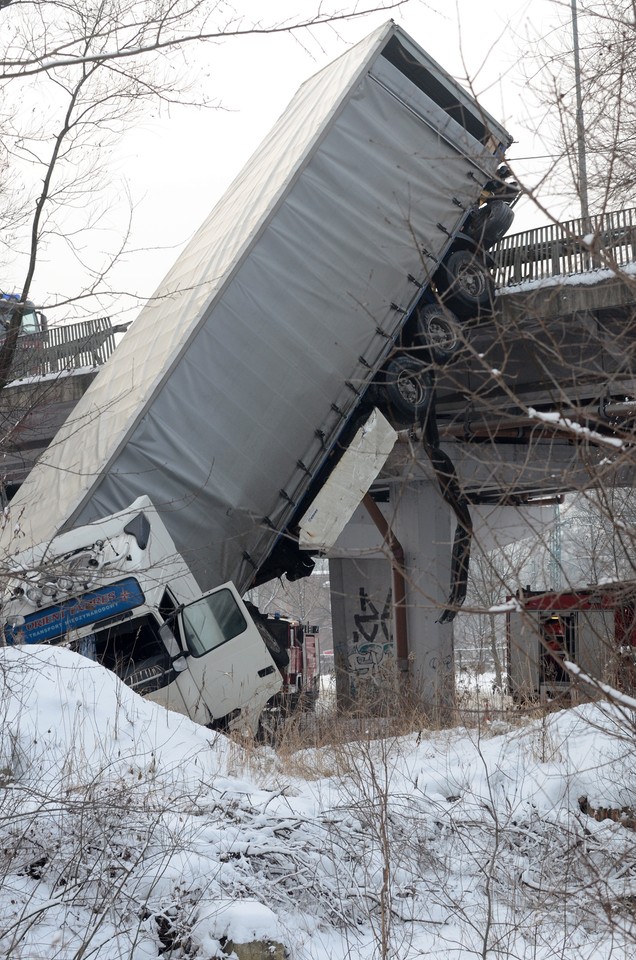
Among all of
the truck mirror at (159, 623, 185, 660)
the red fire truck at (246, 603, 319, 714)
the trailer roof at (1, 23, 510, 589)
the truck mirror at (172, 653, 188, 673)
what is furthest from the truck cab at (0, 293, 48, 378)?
the red fire truck at (246, 603, 319, 714)

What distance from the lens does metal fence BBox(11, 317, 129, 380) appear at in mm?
10527

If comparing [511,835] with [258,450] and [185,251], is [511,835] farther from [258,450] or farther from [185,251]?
[185,251]

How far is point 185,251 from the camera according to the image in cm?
1343

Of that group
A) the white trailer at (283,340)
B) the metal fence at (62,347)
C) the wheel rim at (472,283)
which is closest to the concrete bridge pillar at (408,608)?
the white trailer at (283,340)

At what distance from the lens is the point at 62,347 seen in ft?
53.1

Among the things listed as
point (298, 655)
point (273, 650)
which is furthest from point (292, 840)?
point (298, 655)

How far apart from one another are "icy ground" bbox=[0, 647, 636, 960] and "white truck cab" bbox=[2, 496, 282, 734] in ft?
8.55

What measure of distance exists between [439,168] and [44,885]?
999 cm

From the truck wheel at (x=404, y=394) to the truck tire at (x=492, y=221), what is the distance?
208 cm

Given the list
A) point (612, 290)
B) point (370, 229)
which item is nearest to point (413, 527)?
point (612, 290)

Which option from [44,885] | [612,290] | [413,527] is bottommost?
[44,885]

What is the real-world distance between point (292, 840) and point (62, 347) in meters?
12.3

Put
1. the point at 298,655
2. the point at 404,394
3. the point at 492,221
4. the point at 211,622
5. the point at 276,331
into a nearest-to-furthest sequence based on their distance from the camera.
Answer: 1. the point at 211,622
2. the point at 276,331
3. the point at 404,394
4. the point at 492,221
5. the point at 298,655

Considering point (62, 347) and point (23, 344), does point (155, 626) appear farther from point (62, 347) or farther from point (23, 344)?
point (62, 347)
